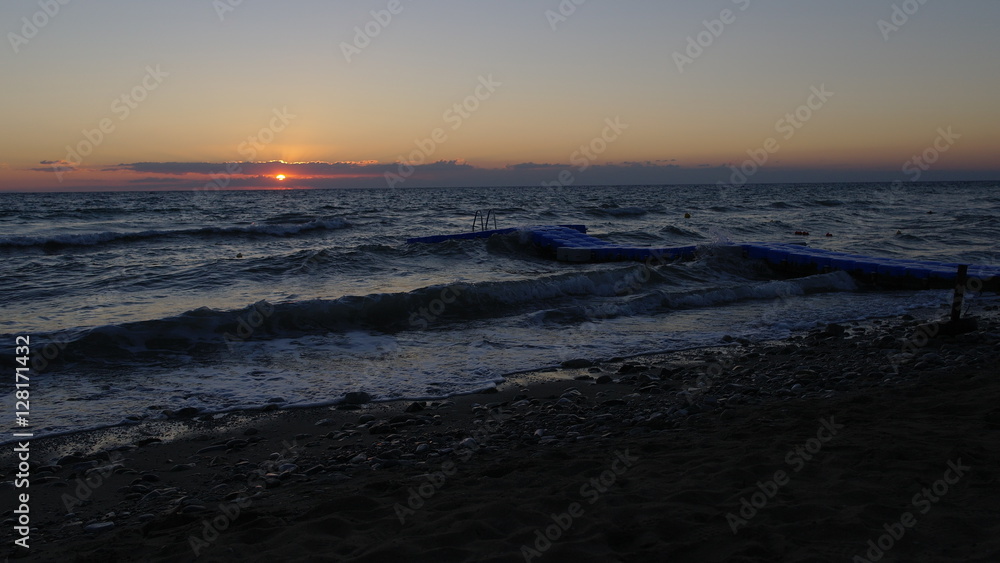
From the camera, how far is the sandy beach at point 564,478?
3.76m

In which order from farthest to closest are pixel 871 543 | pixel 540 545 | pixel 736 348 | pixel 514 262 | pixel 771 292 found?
pixel 514 262 < pixel 771 292 < pixel 736 348 < pixel 540 545 < pixel 871 543

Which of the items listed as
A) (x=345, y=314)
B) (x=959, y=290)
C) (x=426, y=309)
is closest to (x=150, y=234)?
(x=345, y=314)

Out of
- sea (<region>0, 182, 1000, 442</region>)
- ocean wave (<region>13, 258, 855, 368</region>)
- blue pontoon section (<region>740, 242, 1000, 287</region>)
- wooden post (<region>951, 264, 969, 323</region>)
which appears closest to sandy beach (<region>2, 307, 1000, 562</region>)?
sea (<region>0, 182, 1000, 442</region>)

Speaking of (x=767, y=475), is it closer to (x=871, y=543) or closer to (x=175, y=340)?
(x=871, y=543)

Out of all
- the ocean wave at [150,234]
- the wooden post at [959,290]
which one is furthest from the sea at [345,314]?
the wooden post at [959,290]

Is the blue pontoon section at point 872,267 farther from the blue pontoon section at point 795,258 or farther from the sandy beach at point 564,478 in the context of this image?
the sandy beach at point 564,478

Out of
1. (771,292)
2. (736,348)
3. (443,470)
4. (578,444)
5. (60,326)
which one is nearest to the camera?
(443,470)

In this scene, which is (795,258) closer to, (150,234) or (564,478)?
(564,478)

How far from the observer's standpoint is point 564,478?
480 cm

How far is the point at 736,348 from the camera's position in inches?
391

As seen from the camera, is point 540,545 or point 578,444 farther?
point 578,444

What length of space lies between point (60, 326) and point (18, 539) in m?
8.03

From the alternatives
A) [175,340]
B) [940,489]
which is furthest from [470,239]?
[940,489]

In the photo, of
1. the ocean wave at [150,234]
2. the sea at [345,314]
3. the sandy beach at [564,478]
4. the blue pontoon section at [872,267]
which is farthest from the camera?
the ocean wave at [150,234]
